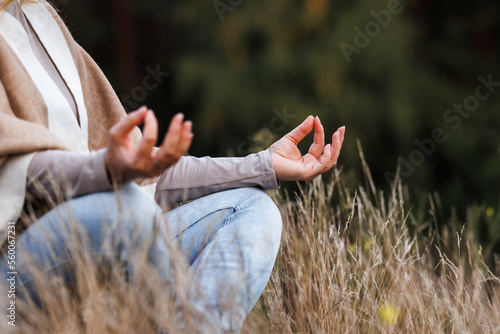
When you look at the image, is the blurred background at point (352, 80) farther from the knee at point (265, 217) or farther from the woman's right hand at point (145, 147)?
the woman's right hand at point (145, 147)

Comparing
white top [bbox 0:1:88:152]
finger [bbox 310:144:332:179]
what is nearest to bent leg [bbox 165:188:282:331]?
finger [bbox 310:144:332:179]

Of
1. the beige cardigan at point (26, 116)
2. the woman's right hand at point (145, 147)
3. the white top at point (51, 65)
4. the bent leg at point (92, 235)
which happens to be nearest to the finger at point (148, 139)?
the woman's right hand at point (145, 147)

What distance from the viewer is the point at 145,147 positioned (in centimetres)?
97

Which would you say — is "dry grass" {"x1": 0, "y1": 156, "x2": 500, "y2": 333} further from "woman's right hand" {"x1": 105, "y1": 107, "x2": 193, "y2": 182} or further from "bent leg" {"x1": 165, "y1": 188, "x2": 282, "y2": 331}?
"woman's right hand" {"x1": 105, "y1": 107, "x2": 193, "y2": 182}

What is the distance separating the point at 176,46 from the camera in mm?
6727

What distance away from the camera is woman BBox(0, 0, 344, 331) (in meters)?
1.06

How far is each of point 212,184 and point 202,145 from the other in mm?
4530

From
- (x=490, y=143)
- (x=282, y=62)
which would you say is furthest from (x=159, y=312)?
(x=282, y=62)

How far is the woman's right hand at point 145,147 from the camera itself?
974mm

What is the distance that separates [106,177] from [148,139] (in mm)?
137

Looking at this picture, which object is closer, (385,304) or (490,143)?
(385,304)

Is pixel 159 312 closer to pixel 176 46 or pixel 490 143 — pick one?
pixel 490 143

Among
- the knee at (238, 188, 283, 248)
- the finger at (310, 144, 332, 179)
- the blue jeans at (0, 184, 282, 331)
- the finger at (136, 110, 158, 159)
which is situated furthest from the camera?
the finger at (310, 144, 332, 179)

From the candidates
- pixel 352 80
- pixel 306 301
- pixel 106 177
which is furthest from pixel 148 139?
pixel 352 80
